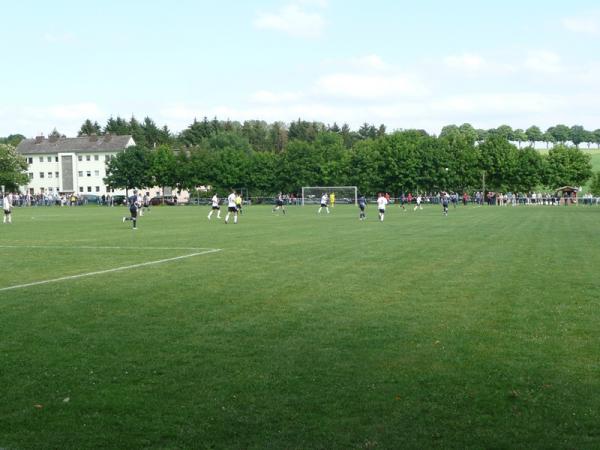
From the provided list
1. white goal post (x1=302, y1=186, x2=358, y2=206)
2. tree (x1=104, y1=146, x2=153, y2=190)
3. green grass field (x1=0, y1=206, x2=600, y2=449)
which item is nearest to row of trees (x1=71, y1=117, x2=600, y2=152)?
tree (x1=104, y1=146, x2=153, y2=190)

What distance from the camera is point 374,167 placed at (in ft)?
332

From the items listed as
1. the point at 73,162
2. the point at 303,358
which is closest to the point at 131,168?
the point at 73,162

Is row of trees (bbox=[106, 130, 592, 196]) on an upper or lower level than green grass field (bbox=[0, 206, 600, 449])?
upper

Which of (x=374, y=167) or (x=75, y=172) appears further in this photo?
(x=75, y=172)

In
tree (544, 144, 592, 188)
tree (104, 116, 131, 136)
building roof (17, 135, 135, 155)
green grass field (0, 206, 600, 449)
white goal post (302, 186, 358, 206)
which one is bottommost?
green grass field (0, 206, 600, 449)

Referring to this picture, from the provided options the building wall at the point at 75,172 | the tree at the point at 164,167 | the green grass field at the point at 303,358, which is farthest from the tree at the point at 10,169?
the green grass field at the point at 303,358

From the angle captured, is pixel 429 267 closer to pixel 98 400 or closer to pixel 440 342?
pixel 440 342

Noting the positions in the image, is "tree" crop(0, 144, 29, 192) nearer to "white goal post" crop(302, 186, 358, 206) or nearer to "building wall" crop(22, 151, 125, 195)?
"building wall" crop(22, 151, 125, 195)

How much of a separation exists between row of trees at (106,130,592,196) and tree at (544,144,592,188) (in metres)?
0.14

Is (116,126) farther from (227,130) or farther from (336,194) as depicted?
(336,194)

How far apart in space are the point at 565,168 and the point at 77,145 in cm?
9308

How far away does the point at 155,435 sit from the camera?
546 cm

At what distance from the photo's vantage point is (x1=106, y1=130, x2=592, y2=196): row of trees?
10088cm

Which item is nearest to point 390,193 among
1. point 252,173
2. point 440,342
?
point 252,173
